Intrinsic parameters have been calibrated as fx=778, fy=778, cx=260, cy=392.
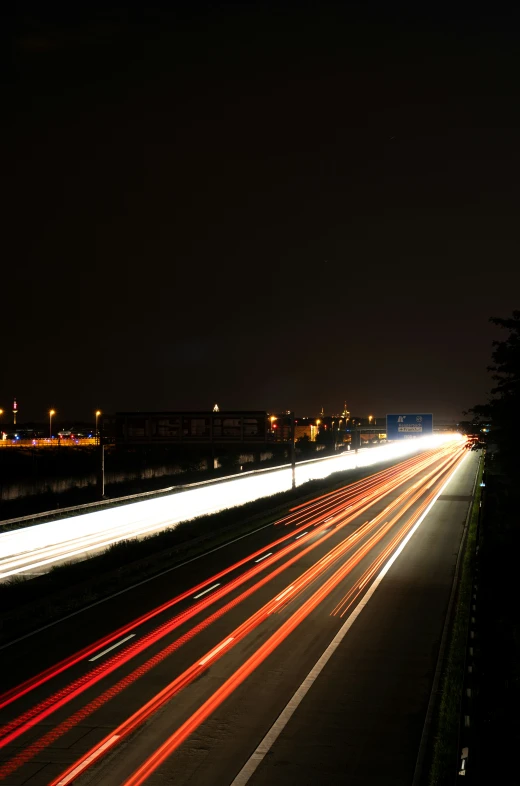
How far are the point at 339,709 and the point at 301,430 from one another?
151m

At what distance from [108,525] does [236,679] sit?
84.5 feet

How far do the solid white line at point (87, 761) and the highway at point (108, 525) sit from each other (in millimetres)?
15806

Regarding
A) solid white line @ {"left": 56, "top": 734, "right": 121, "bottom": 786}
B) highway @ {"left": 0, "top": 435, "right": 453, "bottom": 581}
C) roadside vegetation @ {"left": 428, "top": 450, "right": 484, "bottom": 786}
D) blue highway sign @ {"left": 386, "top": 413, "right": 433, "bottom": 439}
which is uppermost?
blue highway sign @ {"left": 386, "top": 413, "right": 433, "bottom": 439}

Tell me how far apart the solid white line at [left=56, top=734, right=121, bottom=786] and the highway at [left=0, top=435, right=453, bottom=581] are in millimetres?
15806

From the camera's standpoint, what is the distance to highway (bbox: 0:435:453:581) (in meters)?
30.0

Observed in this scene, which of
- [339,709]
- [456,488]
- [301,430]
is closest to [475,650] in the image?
[339,709]

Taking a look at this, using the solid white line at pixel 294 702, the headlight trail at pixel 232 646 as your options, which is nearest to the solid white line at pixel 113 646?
the headlight trail at pixel 232 646

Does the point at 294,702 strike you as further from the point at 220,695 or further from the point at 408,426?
the point at 408,426

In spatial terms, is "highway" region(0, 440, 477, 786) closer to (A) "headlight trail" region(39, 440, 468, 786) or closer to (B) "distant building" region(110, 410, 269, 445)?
(A) "headlight trail" region(39, 440, 468, 786)

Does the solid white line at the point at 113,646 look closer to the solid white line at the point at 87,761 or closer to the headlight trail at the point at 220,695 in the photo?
the headlight trail at the point at 220,695

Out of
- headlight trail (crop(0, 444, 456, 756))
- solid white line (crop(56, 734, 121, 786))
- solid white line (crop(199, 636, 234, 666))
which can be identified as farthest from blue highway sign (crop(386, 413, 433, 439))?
solid white line (crop(56, 734, 121, 786))

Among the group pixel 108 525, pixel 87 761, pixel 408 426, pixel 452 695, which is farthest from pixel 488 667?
pixel 408 426

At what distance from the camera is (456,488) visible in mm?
61094

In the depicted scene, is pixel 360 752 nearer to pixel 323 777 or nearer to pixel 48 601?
pixel 323 777
